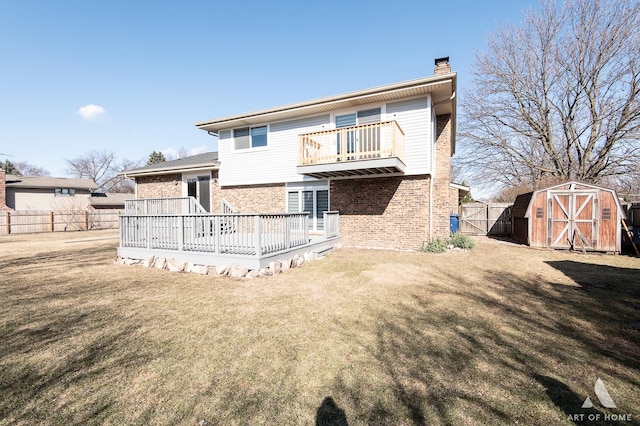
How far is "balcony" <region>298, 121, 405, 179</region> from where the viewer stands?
908 centimetres

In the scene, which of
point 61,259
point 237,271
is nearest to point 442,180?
point 237,271

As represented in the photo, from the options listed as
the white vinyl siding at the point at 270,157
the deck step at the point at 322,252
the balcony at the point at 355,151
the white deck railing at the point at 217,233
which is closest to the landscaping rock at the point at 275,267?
the white deck railing at the point at 217,233

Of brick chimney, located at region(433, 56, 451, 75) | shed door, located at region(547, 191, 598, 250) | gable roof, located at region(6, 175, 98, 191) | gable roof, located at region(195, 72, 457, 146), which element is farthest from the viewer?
gable roof, located at region(6, 175, 98, 191)

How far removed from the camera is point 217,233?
7.34 meters

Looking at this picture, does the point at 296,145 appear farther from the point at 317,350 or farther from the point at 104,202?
the point at 104,202

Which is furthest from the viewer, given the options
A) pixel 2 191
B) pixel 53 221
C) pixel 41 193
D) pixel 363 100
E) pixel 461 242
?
pixel 41 193

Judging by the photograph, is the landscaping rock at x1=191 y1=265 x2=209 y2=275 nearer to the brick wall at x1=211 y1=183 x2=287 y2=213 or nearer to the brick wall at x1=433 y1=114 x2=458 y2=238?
the brick wall at x1=211 y1=183 x2=287 y2=213

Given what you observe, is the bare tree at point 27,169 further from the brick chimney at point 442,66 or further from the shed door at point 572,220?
the shed door at point 572,220

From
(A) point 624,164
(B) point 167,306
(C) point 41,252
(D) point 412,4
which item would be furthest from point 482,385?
(A) point 624,164

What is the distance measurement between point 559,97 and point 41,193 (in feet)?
153

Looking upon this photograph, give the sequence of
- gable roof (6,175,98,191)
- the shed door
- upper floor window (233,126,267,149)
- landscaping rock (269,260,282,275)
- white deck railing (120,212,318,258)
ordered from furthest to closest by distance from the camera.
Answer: gable roof (6,175,98,191) → upper floor window (233,126,267,149) → the shed door → white deck railing (120,212,318,258) → landscaping rock (269,260,282,275)

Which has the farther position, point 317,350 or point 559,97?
point 559,97

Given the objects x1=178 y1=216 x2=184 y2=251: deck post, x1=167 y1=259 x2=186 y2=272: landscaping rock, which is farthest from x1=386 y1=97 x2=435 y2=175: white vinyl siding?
x1=167 y1=259 x2=186 y2=272: landscaping rock

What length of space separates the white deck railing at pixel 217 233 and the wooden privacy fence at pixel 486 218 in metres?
11.8
